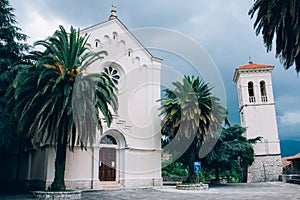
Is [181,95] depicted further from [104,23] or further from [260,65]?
[260,65]

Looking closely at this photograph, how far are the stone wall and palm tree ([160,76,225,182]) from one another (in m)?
13.3

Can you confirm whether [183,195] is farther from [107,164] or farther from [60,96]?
[60,96]

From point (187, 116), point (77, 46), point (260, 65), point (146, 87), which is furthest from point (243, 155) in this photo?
point (77, 46)

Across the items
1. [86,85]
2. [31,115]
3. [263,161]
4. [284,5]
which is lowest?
[263,161]

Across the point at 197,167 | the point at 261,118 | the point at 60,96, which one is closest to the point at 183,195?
the point at 197,167

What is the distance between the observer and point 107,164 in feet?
64.4

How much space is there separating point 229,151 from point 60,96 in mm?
15685

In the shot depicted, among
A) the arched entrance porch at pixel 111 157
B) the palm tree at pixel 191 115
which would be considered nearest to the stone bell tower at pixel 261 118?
the palm tree at pixel 191 115

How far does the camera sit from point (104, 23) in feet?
71.4

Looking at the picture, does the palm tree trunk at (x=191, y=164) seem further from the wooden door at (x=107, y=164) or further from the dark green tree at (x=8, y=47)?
the dark green tree at (x=8, y=47)

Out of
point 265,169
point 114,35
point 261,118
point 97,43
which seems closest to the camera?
point 97,43

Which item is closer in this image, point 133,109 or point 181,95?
point 181,95

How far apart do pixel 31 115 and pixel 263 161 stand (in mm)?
26416

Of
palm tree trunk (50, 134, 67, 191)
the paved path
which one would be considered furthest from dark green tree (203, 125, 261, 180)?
palm tree trunk (50, 134, 67, 191)
